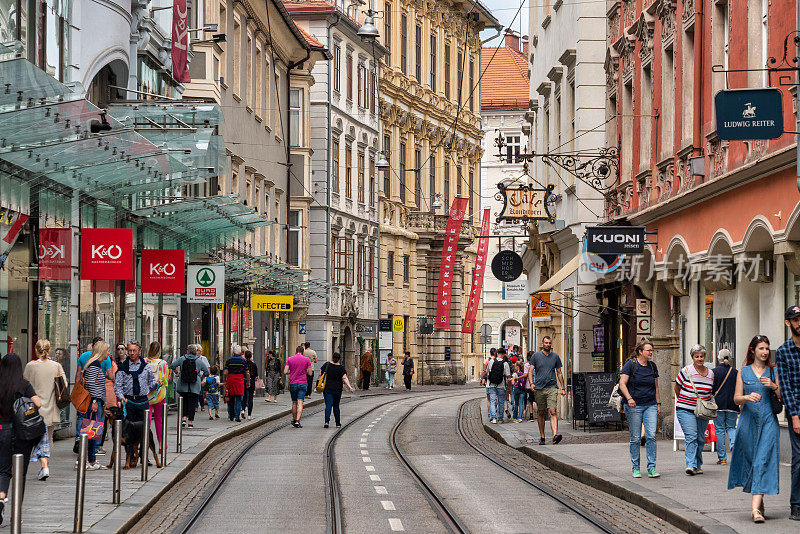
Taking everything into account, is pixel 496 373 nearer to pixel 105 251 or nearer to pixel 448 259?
pixel 105 251

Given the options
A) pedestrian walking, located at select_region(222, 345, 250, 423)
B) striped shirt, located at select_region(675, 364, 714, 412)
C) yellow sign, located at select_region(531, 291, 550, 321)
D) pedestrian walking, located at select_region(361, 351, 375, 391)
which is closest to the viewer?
striped shirt, located at select_region(675, 364, 714, 412)

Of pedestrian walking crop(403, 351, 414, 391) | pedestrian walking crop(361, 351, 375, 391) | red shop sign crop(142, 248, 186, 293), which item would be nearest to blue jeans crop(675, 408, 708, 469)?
red shop sign crop(142, 248, 186, 293)

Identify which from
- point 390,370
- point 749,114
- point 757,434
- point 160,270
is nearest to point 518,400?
point 160,270

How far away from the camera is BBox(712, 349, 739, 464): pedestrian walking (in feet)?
61.8

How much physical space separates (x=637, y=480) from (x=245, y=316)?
2853cm

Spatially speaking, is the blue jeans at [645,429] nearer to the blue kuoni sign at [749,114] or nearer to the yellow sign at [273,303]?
the blue kuoni sign at [749,114]

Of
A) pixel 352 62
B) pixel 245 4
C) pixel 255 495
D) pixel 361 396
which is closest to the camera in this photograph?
pixel 255 495

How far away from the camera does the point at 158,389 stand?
740 inches

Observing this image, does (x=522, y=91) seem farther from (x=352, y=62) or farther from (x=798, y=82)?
(x=798, y=82)

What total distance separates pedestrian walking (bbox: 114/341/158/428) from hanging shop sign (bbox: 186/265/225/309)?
1103 centimetres

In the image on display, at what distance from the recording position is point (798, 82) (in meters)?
16.9

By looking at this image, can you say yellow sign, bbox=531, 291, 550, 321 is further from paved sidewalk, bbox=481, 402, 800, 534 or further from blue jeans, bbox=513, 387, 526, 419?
paved sidewalk, bbox=481, 402, 800, 534

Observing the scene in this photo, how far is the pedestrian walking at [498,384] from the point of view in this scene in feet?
104

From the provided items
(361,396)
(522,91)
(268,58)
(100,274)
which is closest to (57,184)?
(100,274)
